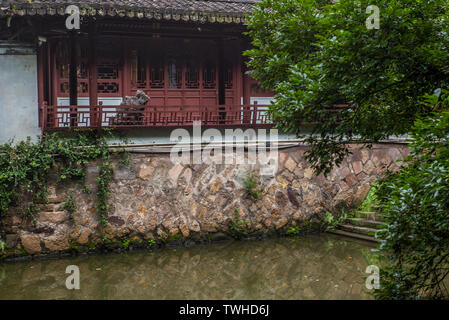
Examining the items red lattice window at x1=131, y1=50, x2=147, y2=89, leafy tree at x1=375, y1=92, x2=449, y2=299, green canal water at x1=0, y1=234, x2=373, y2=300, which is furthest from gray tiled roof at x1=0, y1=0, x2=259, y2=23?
leafy tree at x1=375, y1=92, x2=449, y2=299

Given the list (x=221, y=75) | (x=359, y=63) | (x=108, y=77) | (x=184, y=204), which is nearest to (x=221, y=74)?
(x=221, y=75)

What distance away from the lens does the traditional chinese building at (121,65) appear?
9242 mm

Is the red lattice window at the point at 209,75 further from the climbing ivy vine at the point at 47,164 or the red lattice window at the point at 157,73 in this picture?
the climbing ivy vine at the point at 47,164

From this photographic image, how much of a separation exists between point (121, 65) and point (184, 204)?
3.47 meters

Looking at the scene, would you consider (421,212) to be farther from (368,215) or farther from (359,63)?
(368,215)

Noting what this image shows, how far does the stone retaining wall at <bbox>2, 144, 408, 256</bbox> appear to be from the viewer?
29.0 feet

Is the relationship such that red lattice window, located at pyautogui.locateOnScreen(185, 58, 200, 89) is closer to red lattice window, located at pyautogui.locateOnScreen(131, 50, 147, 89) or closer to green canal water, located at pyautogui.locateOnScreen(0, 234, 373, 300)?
red lattice window, located at pyautogui.locateOnScreen(131, 50, 147, 89)

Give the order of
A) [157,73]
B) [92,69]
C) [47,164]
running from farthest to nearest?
[157,73] < [92,69] < [47,164]

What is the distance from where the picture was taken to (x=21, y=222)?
339 inches

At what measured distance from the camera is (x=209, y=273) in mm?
7992

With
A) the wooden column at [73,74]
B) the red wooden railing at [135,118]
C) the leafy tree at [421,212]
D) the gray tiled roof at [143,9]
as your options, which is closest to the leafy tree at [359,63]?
the leafy tree at [421,212]

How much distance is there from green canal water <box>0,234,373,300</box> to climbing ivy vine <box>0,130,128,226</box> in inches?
43.4

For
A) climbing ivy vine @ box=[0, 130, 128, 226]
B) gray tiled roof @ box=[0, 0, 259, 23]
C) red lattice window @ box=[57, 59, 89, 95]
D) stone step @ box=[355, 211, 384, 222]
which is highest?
gray tiled roof @ box=[0, 0, 259, 23]

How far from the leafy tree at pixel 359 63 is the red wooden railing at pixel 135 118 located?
331 centimetres
